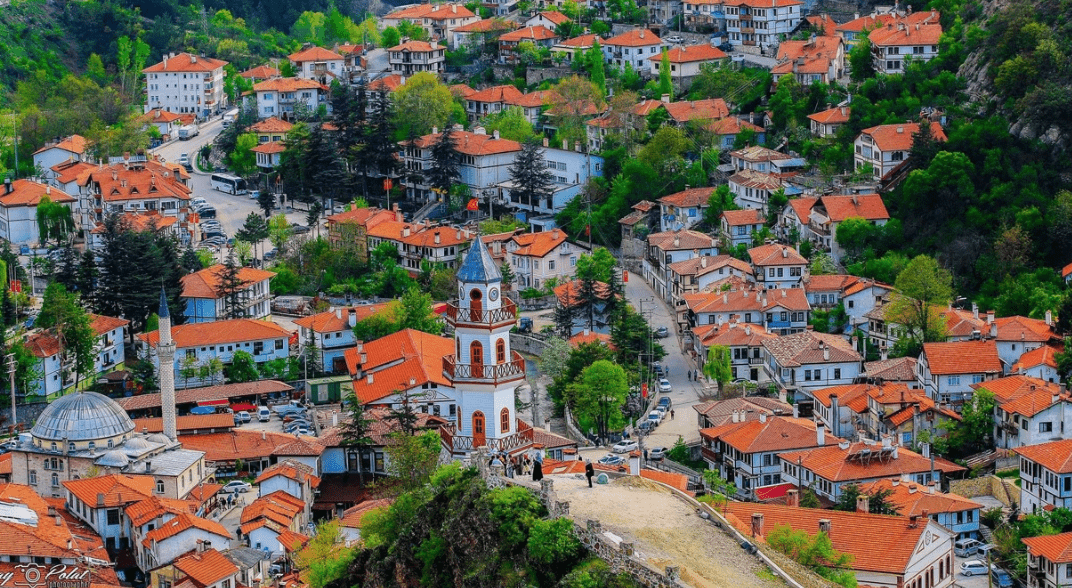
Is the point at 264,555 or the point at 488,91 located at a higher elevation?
the point at 488,91

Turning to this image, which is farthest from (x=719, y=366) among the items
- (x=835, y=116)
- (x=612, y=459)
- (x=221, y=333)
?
(x=835, y=116)

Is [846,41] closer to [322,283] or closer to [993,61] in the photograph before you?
[993,61]

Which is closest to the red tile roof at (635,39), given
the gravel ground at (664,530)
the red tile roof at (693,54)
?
the red tile roof at (693,54)

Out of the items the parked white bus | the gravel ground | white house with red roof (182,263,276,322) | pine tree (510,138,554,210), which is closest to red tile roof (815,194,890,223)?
pine tree (510,138,554,210)

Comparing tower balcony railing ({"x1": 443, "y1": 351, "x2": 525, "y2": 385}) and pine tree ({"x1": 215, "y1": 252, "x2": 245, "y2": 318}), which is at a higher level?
tower balcony railing ({"x1": 443, "y1": 351, "x2": 525, "y2": 385})

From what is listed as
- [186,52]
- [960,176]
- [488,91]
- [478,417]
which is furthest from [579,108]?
A: [478,417]

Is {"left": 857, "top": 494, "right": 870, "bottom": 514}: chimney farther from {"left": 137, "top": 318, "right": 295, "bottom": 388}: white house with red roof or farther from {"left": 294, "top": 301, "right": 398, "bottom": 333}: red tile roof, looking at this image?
{"left": 137, "top": 318, "right": 295, "bottom": 388}: white house with red roof

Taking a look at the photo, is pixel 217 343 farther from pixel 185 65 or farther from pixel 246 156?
pixel 185 65
